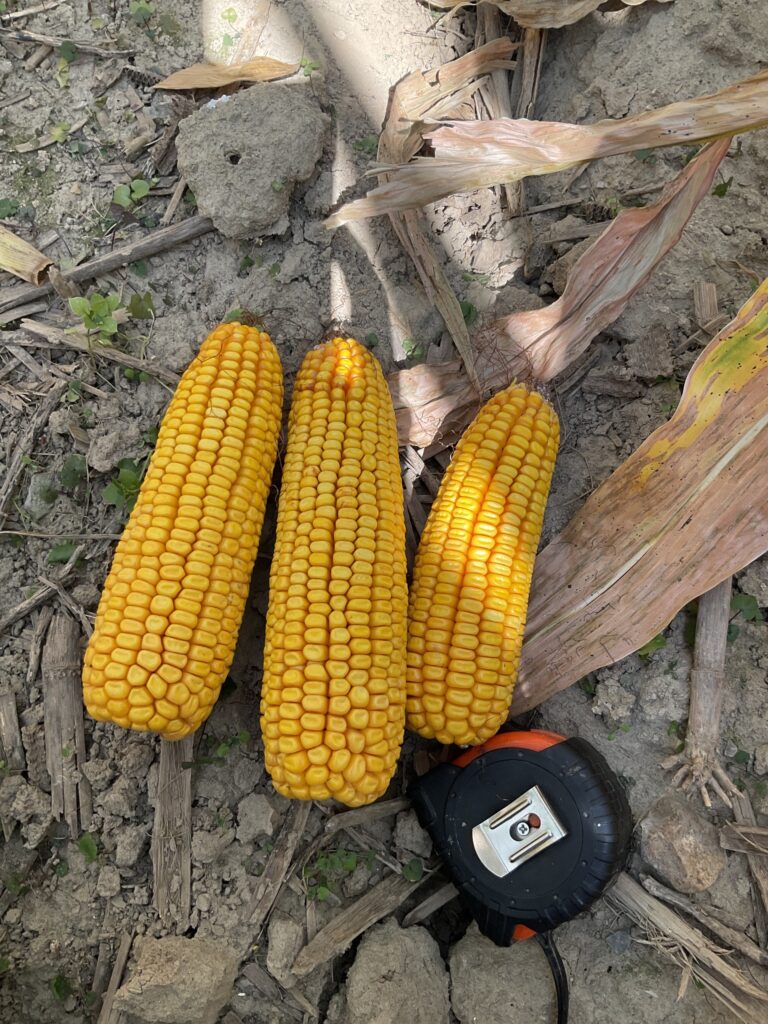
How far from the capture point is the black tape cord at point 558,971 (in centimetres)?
216

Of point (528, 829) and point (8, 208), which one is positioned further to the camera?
point (8, 208)

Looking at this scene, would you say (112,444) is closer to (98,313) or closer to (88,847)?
(98,313)

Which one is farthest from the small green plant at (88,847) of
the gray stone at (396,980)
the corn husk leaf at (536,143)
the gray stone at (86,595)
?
the corn husk leaf at (536,143)

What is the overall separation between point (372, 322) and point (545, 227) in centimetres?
77

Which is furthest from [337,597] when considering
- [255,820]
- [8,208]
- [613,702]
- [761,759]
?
[8,208]

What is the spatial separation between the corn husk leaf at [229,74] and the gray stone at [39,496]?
1507mm

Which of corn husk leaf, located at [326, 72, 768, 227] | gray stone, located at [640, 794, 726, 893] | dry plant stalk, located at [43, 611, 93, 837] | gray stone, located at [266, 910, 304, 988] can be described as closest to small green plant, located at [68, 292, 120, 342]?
corn husk leaf, located at [326, 72, 768, 227]

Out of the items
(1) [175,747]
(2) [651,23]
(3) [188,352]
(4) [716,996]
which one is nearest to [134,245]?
(3) [188,352]

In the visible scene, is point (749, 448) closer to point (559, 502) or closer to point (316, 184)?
point (559, 502)

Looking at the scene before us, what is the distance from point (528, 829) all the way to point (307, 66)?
2712mm

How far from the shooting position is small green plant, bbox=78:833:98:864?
87.2 inches

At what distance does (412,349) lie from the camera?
2.71 m

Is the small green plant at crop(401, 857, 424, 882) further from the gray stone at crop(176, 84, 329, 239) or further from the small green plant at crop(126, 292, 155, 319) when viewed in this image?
the gray stone at crop(176, 84, 329, 239)

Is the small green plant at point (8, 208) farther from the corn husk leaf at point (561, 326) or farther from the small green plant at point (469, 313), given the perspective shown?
the small green plant at point (469, 313)
